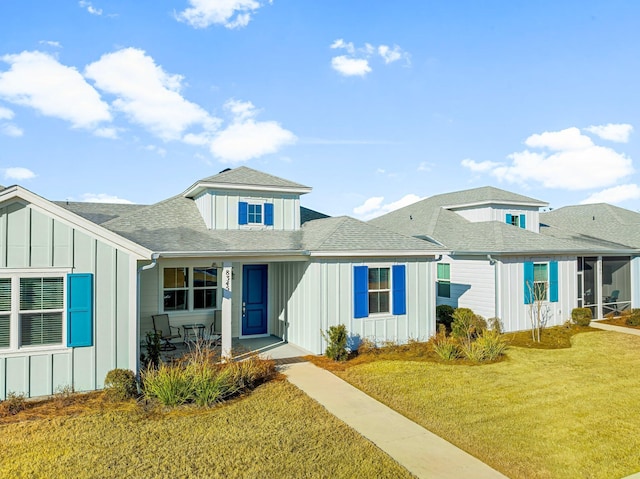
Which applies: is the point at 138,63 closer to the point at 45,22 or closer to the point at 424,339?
the point at 45,22

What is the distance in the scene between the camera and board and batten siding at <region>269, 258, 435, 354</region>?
1148 centimetres

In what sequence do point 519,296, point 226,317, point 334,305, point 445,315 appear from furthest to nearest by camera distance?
point 445,315, point 519,296, point 334,305, point 226,317

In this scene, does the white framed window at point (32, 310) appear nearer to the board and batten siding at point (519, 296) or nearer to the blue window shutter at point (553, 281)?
the board and batten siding at point (519, 296)

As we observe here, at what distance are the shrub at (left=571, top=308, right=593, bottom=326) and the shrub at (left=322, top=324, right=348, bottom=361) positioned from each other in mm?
10446

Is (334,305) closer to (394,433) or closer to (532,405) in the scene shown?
(394,433)

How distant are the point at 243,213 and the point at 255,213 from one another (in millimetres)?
426

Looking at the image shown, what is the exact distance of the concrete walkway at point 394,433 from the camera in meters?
5.40

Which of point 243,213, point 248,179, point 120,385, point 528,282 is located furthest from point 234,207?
point 528,282

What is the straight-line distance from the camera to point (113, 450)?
19.1 ft

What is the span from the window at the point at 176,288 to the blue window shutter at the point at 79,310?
4.72 m

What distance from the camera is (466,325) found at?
13367 mm

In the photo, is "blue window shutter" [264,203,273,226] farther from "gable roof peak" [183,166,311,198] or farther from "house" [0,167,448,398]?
"gable roof peak" [183,166,311,198]

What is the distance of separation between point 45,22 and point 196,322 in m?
9.61

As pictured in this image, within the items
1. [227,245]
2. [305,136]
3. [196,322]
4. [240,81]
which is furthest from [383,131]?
[196,322]
